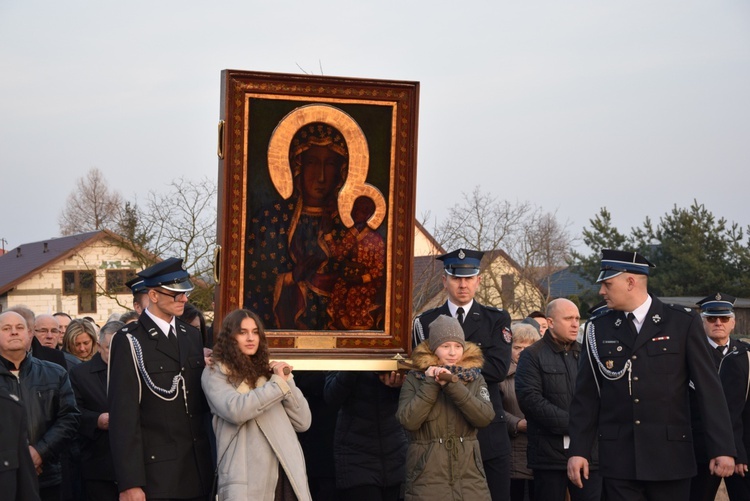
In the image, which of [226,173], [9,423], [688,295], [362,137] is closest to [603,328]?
[362,137]

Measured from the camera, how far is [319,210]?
811 cm

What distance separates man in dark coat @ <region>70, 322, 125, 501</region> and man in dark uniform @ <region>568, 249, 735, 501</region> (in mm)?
3584

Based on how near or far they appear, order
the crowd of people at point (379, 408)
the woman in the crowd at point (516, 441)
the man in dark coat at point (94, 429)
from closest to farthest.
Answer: the crowd of people at point (379, 408) < the man in dark coat at point (94, 429) < the woman in the crowd at point (516, 441)

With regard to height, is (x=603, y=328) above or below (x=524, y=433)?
above

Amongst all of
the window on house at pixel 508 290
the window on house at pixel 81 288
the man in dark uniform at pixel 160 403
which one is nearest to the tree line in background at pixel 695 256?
the window on house at pixel 508 290

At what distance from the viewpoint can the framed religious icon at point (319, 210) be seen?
787 cm

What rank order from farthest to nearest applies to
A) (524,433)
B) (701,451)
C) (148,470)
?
(524,433) < (701,451) < (148,470)

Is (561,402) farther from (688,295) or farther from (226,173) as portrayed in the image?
(688,295)

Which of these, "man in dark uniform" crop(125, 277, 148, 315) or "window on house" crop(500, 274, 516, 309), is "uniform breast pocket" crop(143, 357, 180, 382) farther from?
Answer: "window on house" crop(500, 274, 516, 309)

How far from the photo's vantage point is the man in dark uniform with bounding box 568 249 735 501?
721 centimetres

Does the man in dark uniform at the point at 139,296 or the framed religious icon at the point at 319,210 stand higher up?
the framed religious icon at the point at 319,210

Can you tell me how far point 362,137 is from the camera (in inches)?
321

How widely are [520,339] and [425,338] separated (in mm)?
Answer: 2845

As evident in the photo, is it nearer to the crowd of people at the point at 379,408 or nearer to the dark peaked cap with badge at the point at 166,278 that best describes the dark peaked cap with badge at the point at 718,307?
the crowd of people at the point at 379,408
